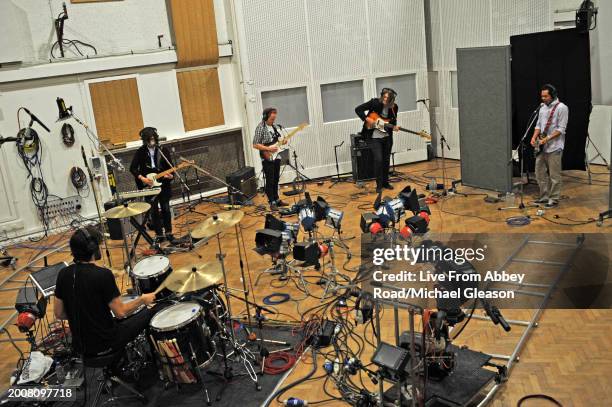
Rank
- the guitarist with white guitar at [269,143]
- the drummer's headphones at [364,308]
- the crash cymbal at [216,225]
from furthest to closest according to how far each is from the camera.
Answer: the guitarist with white guitar at [269,143], the crash cymbal at [216,225], the drummer's headphones at [364,308]

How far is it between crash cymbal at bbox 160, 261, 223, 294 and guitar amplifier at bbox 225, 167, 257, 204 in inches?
220

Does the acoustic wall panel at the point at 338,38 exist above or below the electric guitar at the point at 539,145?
above

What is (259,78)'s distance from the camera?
11.9 metres

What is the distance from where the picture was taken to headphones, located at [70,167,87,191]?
1066 centimetres

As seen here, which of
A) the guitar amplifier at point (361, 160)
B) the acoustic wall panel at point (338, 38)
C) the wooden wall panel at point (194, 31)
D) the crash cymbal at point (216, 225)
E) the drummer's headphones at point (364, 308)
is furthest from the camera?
the acoustic wall panel at point (338, 38)

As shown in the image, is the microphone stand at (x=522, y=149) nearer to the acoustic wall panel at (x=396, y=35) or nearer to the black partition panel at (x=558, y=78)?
the black partition panel at (x=558, y=78)

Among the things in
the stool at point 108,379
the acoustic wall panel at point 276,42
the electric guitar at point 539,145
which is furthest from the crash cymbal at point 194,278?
the acoustic wall panel at point 276,42

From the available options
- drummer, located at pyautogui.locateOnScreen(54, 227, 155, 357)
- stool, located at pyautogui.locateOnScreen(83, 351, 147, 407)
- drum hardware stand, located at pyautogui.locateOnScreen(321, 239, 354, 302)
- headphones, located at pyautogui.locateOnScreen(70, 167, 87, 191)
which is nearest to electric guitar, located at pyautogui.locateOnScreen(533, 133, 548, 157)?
drum hardware stand, located at pyautogui.locateOnScreen(321, 239, 354, 302)

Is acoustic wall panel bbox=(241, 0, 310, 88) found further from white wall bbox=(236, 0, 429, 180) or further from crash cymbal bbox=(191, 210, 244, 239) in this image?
crash cymbal bbox=(191, 210, 244, 239)

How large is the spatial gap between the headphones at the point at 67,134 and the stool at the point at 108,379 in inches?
233

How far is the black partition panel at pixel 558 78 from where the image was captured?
930 cm

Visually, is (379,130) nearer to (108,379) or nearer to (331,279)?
(331,279)

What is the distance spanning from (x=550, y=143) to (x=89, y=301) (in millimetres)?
6713

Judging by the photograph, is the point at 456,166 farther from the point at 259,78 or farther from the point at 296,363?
the point at 296,363
